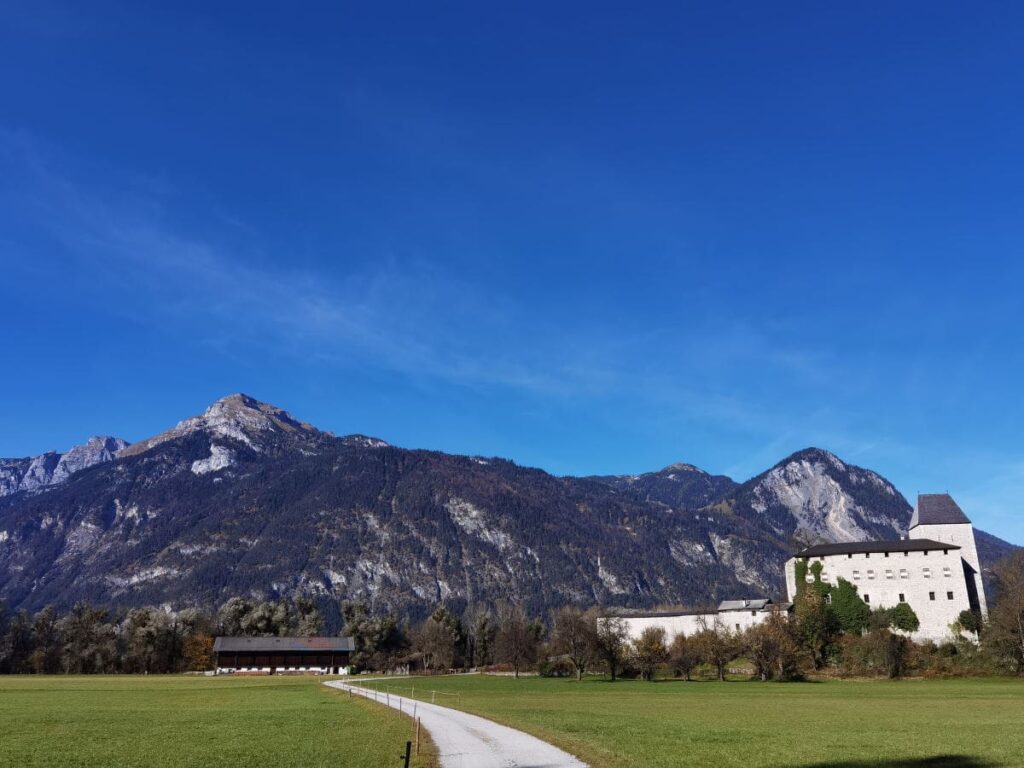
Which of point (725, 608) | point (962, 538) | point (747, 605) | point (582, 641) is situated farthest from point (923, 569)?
point (582, 641)

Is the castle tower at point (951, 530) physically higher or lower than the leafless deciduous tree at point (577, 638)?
higher

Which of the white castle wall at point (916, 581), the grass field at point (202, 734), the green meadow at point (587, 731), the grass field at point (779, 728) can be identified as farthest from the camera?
the white castle wall at point (916, 581)

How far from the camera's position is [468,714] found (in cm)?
4275

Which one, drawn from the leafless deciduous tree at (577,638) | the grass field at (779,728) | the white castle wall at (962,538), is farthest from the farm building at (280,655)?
the white castle wall at (962,538)

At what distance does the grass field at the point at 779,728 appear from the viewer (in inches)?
978

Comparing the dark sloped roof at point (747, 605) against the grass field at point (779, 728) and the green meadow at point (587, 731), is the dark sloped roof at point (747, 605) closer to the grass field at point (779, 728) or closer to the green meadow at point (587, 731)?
the grass field at point (779, 728)

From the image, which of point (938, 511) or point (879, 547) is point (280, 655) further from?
point (938, 511)

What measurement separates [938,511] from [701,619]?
142 feet

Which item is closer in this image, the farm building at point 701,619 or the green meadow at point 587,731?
the green meadow at point 587,731

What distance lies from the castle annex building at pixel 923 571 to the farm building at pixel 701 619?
459 inches

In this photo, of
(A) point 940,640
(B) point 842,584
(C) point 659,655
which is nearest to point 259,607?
(C) point 659,655

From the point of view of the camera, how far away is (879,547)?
113875 mm

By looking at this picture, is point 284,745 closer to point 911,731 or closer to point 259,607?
point 911,731

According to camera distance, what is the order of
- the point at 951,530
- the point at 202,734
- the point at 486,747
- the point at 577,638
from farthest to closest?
1. the point at 951,530
2. the point at 577,638
3. the point at 202,734
4. the point at 486,747
